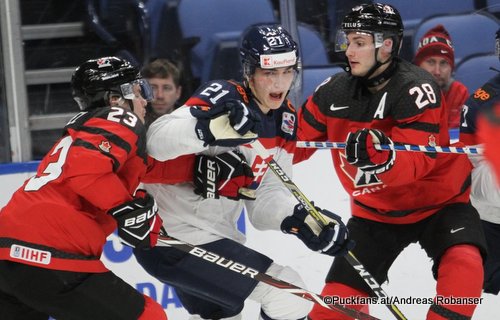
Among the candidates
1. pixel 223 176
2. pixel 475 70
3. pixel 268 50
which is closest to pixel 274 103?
pixel 268 50

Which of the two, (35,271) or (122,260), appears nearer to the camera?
(35,271)

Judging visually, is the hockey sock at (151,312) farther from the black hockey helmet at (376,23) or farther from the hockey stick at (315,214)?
the black hockey helmet at (376,23)

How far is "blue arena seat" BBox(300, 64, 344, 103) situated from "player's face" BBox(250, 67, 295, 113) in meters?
1.00

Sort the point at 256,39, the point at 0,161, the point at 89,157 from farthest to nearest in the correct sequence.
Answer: the point at 0,161, the point at 256,39, the point at 89,157

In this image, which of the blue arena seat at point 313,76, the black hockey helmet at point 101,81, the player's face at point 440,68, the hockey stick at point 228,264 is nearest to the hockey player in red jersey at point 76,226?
the black hockey helmet at point 101,81

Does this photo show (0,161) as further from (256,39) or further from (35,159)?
(256,39)

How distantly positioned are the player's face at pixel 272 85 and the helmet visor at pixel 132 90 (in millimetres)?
374

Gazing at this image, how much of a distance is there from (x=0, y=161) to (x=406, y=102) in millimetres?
1745

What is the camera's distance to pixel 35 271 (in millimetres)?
2885

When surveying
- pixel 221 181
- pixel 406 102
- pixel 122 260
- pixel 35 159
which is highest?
pixel 406 102

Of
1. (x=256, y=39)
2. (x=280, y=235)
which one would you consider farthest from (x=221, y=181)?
(x=280, y=235)

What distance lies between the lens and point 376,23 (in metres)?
3.51

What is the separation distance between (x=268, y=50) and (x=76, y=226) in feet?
2.96

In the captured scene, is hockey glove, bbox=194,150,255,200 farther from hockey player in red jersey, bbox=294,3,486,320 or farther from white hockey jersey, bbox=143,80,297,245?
hockey player in red jersey, bbox=294,3,486,320
